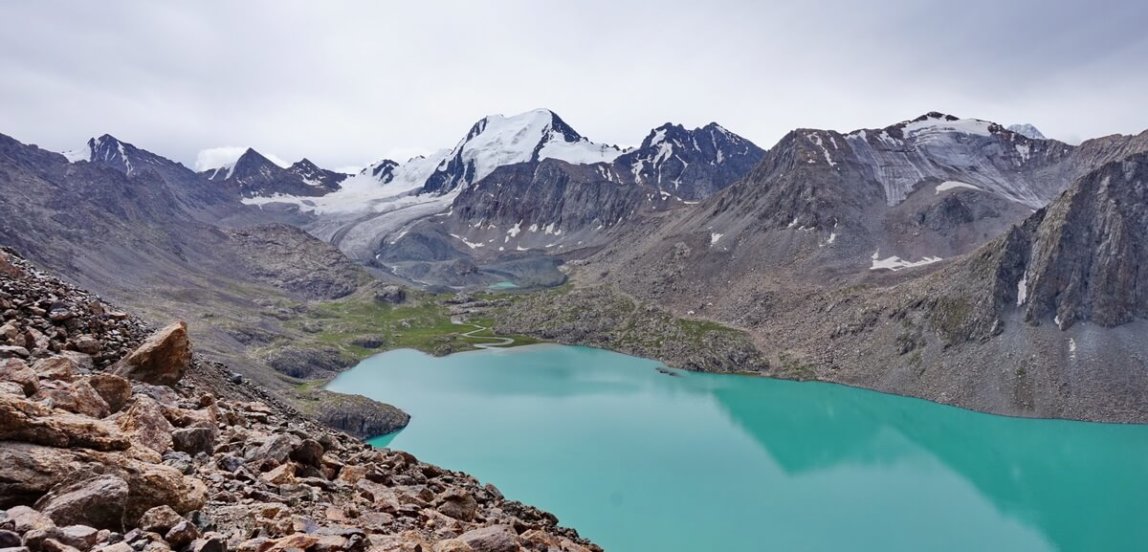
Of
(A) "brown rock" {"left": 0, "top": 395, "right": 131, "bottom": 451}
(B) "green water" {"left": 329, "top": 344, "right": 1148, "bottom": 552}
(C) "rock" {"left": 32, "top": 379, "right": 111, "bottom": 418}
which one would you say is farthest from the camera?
(B) "green water" {"left": 329, "top": 344, "right": 1148, "bottom": 552}

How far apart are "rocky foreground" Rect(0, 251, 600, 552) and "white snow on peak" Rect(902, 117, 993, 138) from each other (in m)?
172

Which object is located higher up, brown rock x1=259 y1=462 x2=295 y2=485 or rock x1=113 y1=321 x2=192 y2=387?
rock x1=113 y1=321 x2=192 y2=387

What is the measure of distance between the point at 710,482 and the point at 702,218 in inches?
4347

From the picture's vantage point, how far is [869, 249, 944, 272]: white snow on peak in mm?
106312

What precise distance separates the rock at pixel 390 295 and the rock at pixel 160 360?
11772 cm

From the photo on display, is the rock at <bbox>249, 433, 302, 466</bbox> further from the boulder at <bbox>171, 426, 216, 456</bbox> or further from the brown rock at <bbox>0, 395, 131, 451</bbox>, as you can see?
the brown rock at <bbox>0, 395, 131, 451</bbox>

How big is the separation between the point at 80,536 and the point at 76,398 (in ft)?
18.6

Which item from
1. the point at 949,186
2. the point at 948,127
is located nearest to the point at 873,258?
the point at 949,186

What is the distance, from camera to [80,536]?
7391 millimetres

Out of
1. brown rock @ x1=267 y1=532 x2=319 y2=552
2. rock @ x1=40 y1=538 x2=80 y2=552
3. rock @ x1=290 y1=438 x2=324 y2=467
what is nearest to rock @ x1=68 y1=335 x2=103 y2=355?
rock @ x1=290 y1=438 x2=324 y2=467

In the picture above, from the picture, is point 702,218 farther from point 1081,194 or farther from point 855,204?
point 1081,194

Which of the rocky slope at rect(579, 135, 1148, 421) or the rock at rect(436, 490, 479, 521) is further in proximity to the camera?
the rocky slope at rect(579, 135, 1148, 421)

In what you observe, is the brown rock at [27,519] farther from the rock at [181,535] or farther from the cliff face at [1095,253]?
the cliff face at [1095,253]

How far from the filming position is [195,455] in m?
12.6
